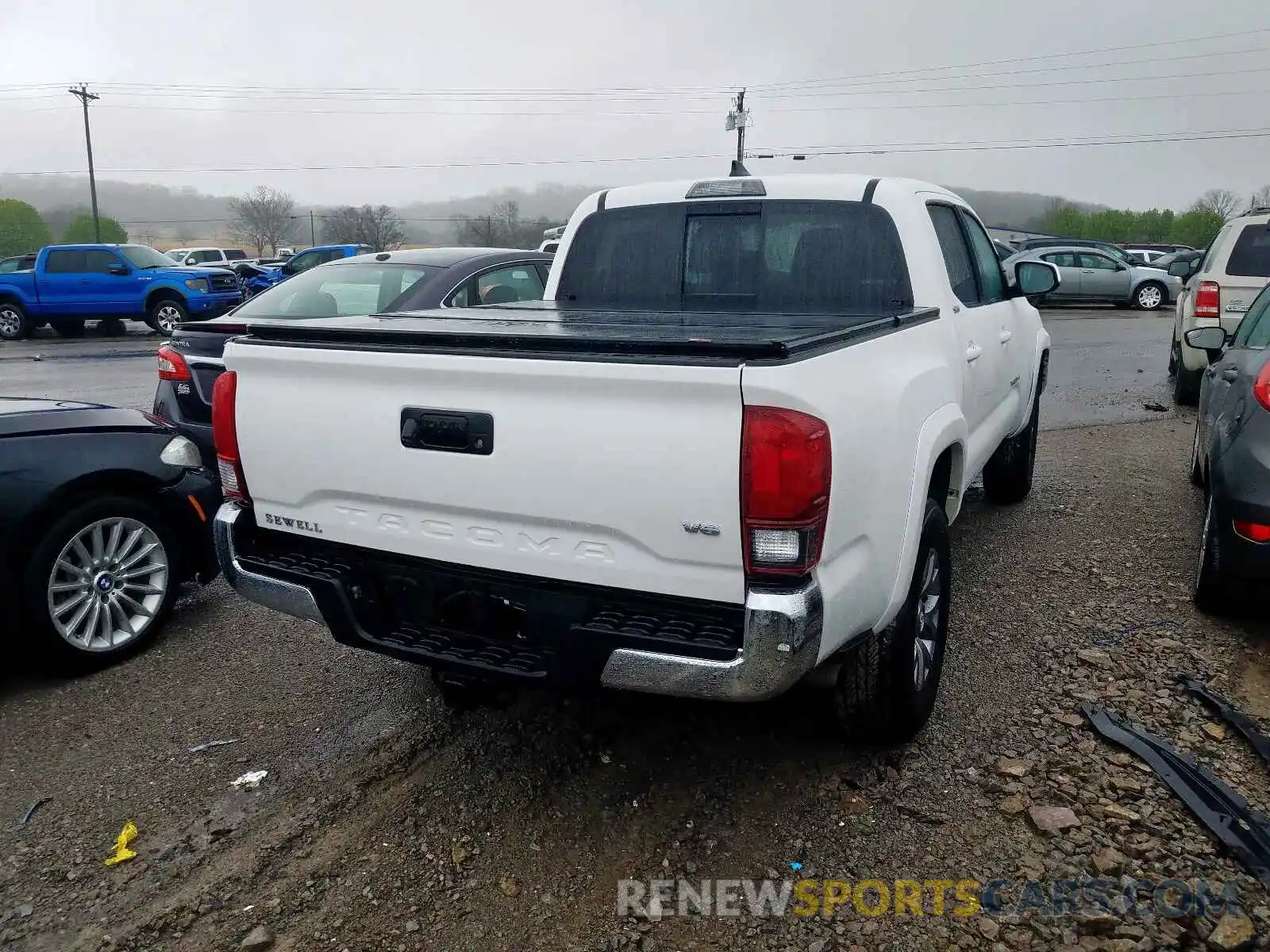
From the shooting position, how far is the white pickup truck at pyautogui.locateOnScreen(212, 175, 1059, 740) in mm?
2459

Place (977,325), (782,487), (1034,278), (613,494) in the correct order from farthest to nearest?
(1034,278), (977,325), (613,494), (782,487)

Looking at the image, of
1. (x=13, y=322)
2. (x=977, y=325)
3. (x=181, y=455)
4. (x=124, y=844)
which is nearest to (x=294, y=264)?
(x=13, y=322)

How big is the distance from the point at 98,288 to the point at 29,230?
55.7 m

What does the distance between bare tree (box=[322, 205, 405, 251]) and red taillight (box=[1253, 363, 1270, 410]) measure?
73.8m

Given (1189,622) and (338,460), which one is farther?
(1189,622)

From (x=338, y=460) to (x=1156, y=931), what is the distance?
8.52 ft

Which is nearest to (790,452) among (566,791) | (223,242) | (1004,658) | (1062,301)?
(566,791)

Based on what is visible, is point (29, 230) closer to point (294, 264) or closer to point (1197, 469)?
point (294, 264)

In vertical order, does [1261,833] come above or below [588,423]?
below

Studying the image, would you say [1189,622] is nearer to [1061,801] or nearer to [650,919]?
[1061,801]

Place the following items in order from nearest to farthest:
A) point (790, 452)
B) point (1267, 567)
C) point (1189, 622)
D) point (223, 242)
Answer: point (790, 452)
point (1267, 567)
point (1189, 622)
point (223, 242)

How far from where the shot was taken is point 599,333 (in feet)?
9.32

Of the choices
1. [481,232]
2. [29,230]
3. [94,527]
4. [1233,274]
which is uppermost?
[481,232]

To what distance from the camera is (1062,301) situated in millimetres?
26359
